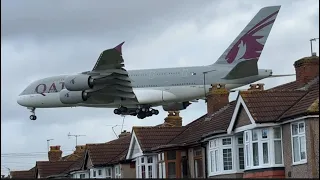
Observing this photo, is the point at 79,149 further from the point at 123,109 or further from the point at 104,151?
the point at 104,151

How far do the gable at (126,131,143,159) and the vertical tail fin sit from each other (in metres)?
18.0

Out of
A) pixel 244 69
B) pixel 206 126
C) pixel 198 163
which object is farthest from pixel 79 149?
pixel 198 163

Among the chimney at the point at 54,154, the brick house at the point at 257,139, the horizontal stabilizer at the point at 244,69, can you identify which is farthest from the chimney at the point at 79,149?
the brick house at the point at 257,139

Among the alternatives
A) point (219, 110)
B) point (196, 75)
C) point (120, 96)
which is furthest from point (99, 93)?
point (219, 110)

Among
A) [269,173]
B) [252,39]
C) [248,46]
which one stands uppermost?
[252,39]

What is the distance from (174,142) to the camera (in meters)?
47.3

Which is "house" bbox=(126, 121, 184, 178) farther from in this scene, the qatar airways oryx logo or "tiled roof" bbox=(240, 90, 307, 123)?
the qatar airways oryx logo

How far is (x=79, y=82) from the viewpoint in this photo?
63188mm

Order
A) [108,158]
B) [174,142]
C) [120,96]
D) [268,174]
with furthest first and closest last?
[120,96] → [108,158] → [174,142] → [268,174]

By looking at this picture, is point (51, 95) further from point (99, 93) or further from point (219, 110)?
point (219, 110)

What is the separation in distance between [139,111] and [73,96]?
6.06 m

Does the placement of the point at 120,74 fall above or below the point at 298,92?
above

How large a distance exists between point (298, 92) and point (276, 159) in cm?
351

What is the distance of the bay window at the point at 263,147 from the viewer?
120ft
